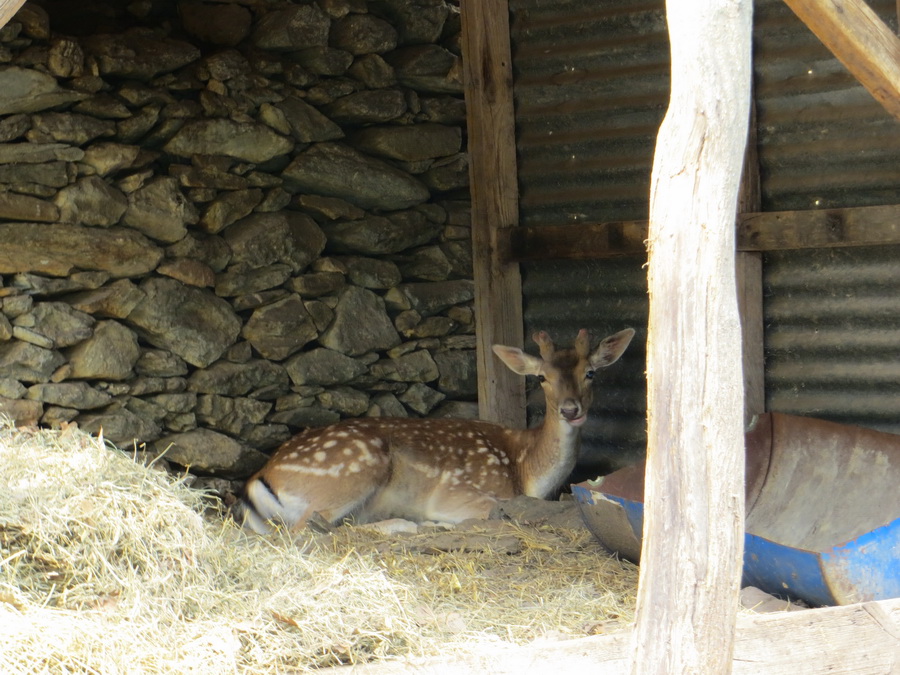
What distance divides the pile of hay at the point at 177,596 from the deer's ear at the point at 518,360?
1951mm

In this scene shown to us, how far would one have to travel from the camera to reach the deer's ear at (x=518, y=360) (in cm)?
630

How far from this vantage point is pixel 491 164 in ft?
21.5

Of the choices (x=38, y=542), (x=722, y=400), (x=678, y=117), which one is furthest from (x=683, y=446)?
Answer: (x=38, y=542)

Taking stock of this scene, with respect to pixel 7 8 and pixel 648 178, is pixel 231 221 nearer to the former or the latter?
pixel 648 178

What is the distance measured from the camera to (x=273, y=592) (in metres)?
3.79

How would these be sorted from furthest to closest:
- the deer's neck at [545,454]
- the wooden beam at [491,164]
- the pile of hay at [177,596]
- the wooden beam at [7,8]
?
the wooden beam at [491,164] → the deer's neck at [545,454] → the pile of hay at [177,596] → the wooden beam at [7,8]

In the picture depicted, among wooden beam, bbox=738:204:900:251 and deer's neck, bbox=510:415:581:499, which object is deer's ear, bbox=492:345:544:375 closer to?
deer's neck, bbox=510:415:581:499

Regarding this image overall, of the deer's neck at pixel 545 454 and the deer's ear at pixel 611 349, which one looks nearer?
the deer's ear at pixel 611 349

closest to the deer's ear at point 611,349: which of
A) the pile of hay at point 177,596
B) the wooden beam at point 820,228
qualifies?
the wooden beam at point 820,228

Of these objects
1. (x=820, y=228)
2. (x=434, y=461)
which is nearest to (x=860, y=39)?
(x=820, y=228)

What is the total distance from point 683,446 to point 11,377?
12.3 feet

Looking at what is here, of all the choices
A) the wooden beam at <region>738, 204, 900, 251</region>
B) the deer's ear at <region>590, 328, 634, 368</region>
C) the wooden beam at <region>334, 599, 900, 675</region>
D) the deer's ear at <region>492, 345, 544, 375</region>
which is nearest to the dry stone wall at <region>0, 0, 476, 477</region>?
the deer's ear at <region>492, 345, 544, 375</region>

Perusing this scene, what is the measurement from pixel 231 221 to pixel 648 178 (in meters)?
2.39

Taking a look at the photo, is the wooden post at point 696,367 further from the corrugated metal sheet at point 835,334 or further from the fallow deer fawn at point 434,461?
the fallow deer fawn at point 434,461
